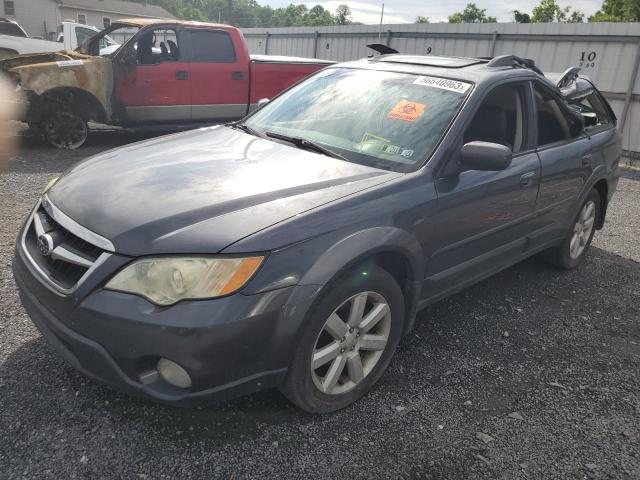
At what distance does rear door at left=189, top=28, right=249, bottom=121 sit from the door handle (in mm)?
6112

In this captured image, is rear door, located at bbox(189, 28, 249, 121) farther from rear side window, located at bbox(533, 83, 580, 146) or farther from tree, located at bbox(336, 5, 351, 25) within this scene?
tree, located at bbox(336, 5, 351, 25)

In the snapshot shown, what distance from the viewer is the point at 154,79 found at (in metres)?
7.82

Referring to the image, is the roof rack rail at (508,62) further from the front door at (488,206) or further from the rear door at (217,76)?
the rear door at (217,76)

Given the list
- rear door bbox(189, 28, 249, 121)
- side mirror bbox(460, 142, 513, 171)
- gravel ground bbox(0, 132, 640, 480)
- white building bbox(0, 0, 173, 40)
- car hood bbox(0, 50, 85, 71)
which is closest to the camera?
gravel ground bbox(0, 132, 640, 480)

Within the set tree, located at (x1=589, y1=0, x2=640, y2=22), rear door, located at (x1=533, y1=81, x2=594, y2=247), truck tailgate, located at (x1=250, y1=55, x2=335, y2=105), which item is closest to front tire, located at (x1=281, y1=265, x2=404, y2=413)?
Result: rear door, located at (x1=533, y1=81, x2=594, y2=247)

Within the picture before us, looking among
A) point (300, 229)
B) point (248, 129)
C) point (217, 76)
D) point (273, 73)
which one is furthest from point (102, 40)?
point (300, 229)

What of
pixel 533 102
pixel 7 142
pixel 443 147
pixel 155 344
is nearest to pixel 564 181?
pixel 533 102

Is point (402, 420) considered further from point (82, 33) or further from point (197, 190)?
point (82, 33)

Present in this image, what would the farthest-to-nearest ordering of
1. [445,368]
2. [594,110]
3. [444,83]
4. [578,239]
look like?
[594,110]
[578,239]
[444,83]
[445,368]

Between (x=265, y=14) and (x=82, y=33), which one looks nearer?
(x=82, y=33)

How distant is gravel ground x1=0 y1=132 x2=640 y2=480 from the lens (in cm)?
217

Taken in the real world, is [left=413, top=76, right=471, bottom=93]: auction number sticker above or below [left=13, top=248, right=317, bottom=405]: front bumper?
above

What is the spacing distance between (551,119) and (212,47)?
6.04 metres

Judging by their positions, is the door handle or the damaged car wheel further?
the damaged car wheel
